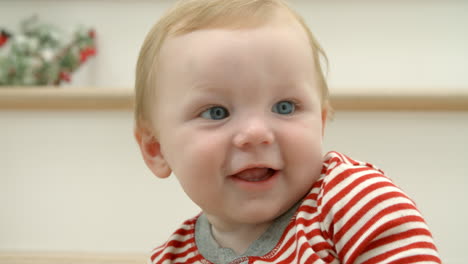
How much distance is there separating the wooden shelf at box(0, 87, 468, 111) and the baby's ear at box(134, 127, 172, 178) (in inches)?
21.5

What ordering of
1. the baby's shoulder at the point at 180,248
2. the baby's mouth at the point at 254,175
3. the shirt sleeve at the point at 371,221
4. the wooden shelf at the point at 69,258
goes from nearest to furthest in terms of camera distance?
the shirt sleeve at the point at 371,221
the baby's mouth at the point at 254,175
the baby's shoulder at the point at 180,248
the wooden shelf at the point at 69,258

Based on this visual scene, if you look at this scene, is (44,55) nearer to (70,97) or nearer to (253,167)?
(70,97)

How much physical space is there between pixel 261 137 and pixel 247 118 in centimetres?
3

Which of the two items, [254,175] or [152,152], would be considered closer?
[254,175]

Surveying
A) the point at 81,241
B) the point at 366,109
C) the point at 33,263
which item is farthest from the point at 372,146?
the point at 33,263

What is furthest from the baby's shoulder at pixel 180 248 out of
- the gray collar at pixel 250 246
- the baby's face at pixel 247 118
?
the baby's face at pixel 247 118

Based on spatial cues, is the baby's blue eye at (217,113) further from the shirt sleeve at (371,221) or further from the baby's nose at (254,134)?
the shirt sleeve at (371,221)

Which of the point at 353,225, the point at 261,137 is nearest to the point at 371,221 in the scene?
the point at 353,225

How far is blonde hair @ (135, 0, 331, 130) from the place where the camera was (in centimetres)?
60

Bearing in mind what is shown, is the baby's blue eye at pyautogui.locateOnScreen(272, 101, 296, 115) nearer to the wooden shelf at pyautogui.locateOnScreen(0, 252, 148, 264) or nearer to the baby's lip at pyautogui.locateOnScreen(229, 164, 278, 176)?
the baby's lip at pyautogui.locateOnScreen(229, 164, 278, 176)

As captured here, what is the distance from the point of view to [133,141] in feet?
4.57

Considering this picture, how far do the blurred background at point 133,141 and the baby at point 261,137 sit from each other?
2.13ft

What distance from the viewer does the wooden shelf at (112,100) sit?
1.19 metres

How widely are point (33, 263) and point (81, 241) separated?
14cm
